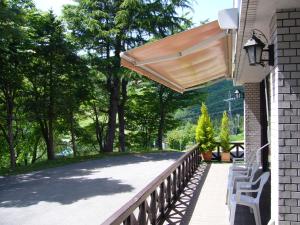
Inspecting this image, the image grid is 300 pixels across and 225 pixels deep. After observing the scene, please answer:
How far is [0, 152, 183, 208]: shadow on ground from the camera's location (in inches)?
357

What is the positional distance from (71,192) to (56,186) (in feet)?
3.91

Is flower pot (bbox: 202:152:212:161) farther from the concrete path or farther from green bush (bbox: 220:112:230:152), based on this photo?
the concrete path

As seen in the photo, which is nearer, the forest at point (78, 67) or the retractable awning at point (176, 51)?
the retractable awning at point (176, 51)

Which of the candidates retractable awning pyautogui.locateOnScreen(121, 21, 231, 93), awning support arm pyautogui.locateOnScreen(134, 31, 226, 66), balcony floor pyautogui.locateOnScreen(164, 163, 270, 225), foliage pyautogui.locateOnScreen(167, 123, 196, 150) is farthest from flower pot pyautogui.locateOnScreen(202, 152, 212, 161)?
foliage pyautogui.locateOnScreen(167, 123, 196, 150)

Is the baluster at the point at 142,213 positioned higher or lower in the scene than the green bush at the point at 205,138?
lower

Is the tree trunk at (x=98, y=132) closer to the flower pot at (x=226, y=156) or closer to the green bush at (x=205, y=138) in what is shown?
the green bush at (x=205, y=138)

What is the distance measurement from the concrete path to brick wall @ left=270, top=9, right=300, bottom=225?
8.10 ft

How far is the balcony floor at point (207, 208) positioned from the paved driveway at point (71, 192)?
63.4 inches

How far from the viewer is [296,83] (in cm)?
354

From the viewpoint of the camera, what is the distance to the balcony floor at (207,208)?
5.95 meters

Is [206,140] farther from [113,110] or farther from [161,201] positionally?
[161,201]

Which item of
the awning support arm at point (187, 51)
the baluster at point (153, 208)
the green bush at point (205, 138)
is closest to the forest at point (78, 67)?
the green bush at point (205, 138)

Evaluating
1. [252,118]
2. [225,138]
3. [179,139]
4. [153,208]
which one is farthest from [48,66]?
[179,139]

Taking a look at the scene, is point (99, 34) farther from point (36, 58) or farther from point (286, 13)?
point (286, 13)
